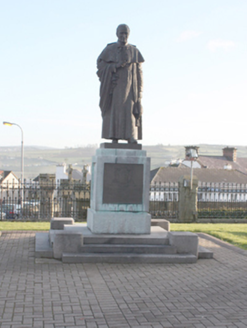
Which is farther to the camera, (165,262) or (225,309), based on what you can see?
(165,262)

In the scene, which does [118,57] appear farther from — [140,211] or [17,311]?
[17,311]

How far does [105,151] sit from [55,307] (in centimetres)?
464

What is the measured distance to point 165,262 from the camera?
375 inches

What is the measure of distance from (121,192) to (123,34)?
3.78 metres

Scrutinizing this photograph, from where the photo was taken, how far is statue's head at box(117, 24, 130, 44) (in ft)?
35.3

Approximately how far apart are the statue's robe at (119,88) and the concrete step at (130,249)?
2.63 metres

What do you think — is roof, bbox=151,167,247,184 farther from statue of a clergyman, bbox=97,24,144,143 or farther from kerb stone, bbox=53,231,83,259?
kerb stone, bbox=53,231,83,259

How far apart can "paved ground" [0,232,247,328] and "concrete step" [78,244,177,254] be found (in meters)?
0.49

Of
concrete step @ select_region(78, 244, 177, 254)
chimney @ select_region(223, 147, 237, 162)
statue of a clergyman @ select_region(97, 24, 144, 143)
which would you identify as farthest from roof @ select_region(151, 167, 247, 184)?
concrete step @ select_region(78, 244, 177, 254)

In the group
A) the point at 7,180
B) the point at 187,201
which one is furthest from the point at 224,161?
the point at 7,180

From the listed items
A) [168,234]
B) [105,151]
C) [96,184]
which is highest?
[105,151]

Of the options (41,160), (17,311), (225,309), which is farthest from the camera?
(41,160)

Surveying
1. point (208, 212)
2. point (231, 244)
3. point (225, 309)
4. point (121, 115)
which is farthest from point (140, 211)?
point (208, 212)

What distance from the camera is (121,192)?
10.4 metres
